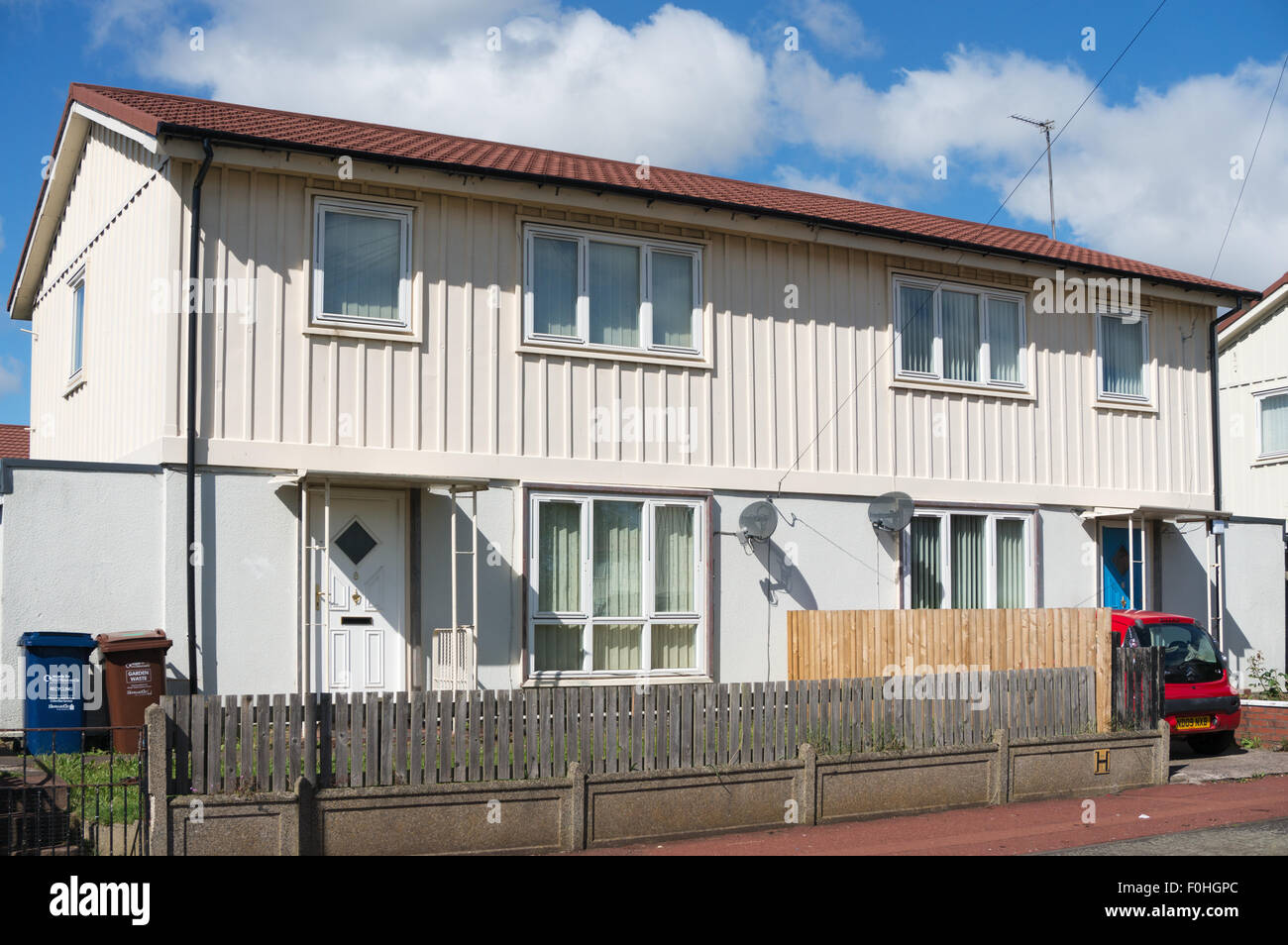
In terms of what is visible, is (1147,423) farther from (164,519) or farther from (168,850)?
(168,850)

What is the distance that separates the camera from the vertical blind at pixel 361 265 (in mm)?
13227

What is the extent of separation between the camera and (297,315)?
13000 millimetres

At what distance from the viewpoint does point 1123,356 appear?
61.9ft

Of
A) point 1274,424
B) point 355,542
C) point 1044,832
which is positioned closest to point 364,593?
point 355,542

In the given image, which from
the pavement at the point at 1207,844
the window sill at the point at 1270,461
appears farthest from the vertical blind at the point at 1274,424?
the pavement at the point at 1207,844

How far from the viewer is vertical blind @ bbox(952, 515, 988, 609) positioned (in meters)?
17.0

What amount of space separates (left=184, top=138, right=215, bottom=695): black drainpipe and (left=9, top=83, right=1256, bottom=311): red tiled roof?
649mm

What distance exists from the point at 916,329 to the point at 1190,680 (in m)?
5.24

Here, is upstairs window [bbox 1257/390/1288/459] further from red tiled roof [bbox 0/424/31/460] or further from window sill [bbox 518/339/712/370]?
red tiled roof [bbox 0/424/31/460]

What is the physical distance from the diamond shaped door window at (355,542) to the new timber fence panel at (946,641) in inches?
171

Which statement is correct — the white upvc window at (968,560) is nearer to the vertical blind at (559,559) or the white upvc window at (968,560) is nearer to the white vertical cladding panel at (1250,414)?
the vertical blind at (559,559)

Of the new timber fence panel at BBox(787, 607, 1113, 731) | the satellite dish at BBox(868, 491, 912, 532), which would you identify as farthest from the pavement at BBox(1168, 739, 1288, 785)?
the satellite dish at BBox(868, 491, 912, 532)

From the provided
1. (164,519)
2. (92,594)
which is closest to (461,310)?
(164,519)
